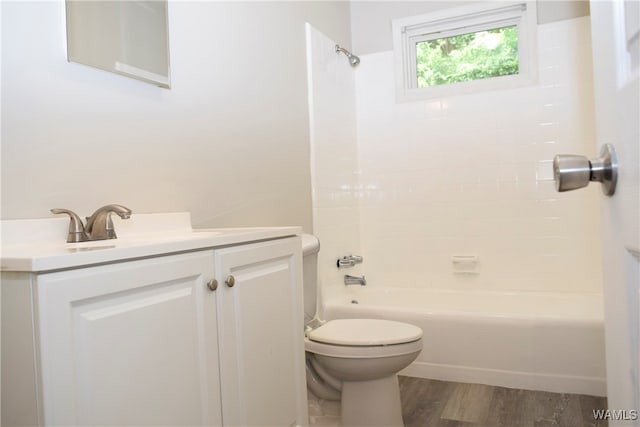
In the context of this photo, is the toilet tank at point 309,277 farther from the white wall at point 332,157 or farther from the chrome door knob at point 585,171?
the chrome door knob at point 585,171

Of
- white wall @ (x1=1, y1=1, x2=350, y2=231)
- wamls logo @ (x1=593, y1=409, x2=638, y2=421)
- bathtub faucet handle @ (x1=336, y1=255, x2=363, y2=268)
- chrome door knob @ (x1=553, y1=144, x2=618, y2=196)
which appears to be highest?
white wall @ (x1=1, y1=1, x2=350, y2=231)

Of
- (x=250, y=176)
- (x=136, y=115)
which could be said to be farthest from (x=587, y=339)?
(x=136, y=115)

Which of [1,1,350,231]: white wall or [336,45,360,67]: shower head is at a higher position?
[336,45,360,67]: shower head

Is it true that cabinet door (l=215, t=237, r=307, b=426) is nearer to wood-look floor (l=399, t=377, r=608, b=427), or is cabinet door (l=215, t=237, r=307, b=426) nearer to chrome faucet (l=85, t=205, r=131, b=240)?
chrome faucet (l=85, t=205, r=131, b=240)

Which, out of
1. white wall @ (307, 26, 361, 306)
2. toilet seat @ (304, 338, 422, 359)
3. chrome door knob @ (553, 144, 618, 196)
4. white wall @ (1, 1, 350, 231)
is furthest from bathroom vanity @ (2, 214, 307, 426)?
white wall @ (307, 26, 361, 306)

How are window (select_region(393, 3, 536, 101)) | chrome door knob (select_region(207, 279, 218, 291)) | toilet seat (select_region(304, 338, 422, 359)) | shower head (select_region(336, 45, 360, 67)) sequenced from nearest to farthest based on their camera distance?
chrome door knob (select_region(207, 279, 218, 291)) < toilet seat (select_region(304, 338, 422, 359)) < window (select_region(393, 3, 536, 101)) < shower head (select_region(336, 45, 360, 67))

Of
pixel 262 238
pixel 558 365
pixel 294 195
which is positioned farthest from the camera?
pixel 294 195

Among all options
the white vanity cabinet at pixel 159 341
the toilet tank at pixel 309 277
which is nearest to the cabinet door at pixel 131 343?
the white vanity cabinet at pixel 159 341

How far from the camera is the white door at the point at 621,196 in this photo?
0.50m

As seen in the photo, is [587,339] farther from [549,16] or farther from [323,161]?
[549,16]

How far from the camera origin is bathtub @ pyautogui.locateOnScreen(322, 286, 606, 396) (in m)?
2.36

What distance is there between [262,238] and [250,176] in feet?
3.06

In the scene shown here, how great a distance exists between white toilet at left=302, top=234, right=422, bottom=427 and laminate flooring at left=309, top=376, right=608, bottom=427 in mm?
182

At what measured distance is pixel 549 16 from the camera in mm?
3002
